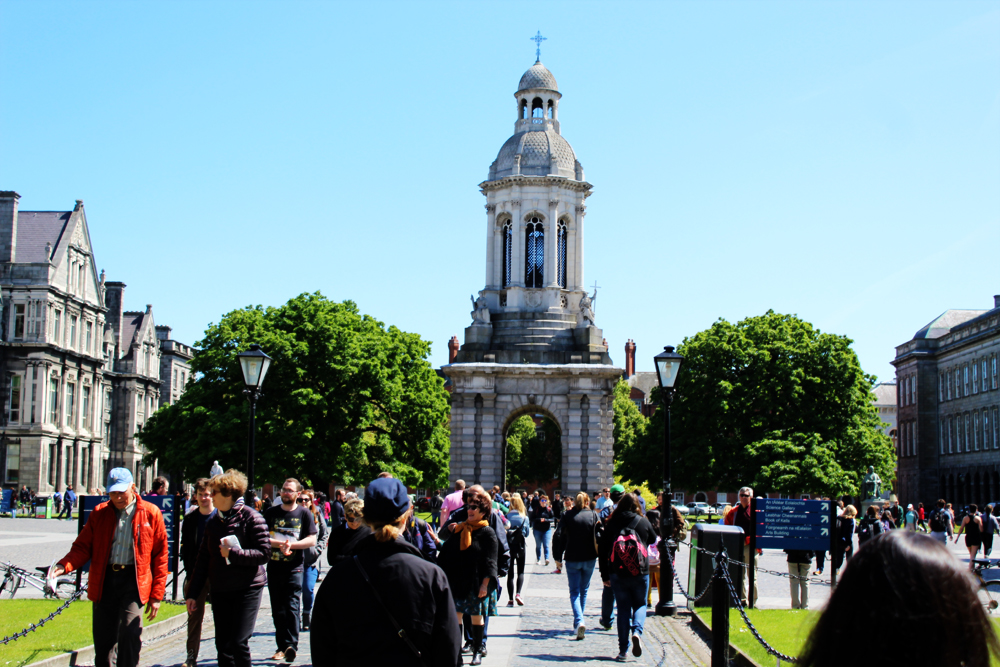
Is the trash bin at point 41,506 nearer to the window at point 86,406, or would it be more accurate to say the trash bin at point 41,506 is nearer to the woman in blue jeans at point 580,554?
the window at point 86,406

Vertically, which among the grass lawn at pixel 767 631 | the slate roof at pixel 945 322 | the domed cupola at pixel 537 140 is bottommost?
the grass lawn at pixel 767 631

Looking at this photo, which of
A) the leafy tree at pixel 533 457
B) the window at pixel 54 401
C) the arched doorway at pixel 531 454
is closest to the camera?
the window at pixel 54 401

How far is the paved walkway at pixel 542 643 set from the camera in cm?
1264

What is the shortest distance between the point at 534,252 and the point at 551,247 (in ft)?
3.85

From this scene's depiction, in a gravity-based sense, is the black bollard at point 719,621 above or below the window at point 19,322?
below

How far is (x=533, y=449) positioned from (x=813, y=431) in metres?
50.3

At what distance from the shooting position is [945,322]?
90188 mm

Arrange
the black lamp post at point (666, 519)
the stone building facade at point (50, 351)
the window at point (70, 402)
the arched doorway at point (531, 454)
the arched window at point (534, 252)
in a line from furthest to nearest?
1. the arched doorway at point (531, 454)
2. the window at point (70, 402)
3. the stone building facade at point (50, 351)
4. the arched window at point (534, 252)
5. the black lamp post at point (666, 519)

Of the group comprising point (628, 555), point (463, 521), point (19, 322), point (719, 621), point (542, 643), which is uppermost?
point (19, 322)

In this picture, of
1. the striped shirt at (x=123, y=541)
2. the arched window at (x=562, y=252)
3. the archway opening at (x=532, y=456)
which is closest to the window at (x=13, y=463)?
the arched window at (x=562, y=252)

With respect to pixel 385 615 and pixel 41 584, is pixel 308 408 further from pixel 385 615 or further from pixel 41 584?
pixel 385 615

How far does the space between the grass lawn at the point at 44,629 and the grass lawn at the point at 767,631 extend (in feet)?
24.3

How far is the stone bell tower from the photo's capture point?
44.3 m

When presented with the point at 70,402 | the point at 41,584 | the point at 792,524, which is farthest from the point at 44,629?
the point at 70,402
